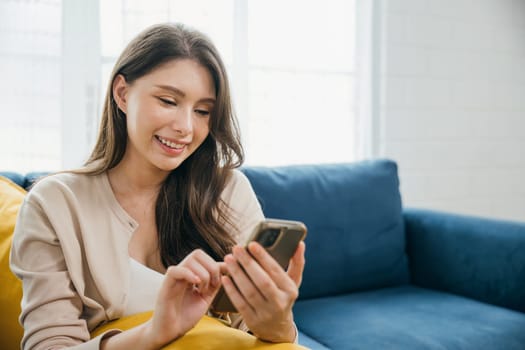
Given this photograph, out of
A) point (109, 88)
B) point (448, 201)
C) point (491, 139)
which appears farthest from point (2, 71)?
point (491, 139)

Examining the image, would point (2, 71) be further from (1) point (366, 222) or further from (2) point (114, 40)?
(1) point (366, 222)

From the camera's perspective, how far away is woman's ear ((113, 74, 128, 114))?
118 centimetres

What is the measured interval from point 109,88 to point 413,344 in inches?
40.1

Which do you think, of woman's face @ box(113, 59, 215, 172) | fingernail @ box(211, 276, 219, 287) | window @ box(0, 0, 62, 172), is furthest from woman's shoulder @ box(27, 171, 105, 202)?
window @ box(0, 0, 62, 172)

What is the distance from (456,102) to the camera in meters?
2.99

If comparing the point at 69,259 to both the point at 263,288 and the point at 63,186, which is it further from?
the point at 263,288

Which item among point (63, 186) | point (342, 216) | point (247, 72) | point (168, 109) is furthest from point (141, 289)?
point (247, 72)

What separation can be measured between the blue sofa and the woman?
0.50 metres

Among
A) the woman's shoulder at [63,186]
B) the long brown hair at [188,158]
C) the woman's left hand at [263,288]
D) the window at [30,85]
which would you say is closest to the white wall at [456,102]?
the window at [30,85]

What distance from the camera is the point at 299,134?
2646 mm

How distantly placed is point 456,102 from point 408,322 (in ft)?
5.68

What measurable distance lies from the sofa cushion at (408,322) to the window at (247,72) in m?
0.95

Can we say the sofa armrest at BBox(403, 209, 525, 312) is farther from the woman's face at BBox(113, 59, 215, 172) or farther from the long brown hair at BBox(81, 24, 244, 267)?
the woman's face at BBox(113, 59, 215, 172)

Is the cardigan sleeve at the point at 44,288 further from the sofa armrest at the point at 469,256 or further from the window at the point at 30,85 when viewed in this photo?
the sofa armrest at the point at 469,256
